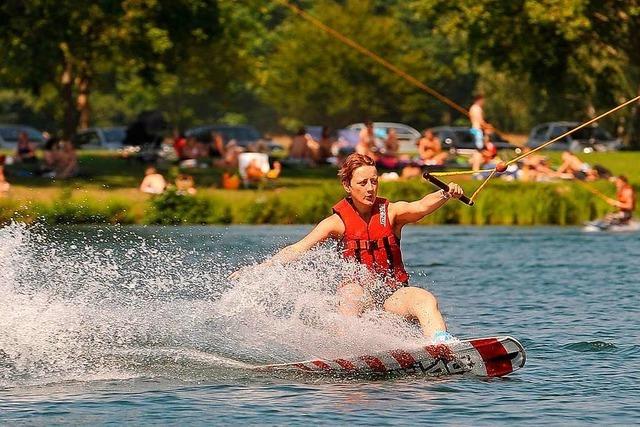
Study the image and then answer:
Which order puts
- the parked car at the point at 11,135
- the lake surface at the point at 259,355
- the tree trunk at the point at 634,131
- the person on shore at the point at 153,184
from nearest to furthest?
1. the lake surface at the point at 259,355
2. the person on shore at the point at 153,184
3. the tree trunk at the point at 634,131
4. the parked car at the point at 11,135

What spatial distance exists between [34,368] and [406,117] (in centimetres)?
7133

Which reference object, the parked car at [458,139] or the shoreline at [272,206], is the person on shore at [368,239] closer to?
the shoreline at [272,206]

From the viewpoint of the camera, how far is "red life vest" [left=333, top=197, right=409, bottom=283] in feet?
40.7

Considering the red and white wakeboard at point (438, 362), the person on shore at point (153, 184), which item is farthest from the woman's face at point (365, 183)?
the person on shore at point (153, 184)

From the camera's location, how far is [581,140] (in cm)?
5978

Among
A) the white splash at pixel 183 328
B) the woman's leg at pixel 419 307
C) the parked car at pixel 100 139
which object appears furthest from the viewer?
the parked car at pixel 100 139

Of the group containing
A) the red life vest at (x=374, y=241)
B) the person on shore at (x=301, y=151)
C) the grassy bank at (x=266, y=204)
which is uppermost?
the person on shore at (x=301, y=151)

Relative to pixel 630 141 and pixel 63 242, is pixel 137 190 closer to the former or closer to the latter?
pixel 63 242

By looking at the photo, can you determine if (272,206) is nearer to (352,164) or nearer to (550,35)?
(352,164)

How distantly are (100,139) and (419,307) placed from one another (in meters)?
47.5

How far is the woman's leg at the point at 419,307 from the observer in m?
12.1

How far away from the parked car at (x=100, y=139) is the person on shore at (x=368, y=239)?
150ft

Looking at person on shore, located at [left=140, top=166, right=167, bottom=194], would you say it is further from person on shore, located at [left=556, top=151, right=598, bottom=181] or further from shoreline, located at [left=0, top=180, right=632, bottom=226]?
person on shore, located at [left=556, top=151, right=598, bottom=181]

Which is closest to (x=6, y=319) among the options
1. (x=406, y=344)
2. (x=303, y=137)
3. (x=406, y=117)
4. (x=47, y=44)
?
(x=406, y=344)
